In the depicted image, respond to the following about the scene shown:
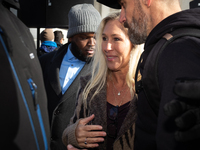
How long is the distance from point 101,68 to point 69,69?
1.93 ft

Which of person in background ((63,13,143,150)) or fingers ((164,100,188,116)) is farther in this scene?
person in background ((63,13,143,150))

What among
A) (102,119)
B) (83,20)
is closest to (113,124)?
(102,119)

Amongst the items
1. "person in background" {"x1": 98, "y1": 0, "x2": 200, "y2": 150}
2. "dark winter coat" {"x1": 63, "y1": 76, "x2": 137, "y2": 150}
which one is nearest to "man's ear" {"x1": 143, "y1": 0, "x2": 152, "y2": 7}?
"person in background" {"x1": 98, "y1": 0, "x2": 200, "y2": 150}

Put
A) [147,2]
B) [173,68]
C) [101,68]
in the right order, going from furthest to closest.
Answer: [101,68] → [147,2] → [173,68]

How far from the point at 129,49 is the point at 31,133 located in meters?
1.48

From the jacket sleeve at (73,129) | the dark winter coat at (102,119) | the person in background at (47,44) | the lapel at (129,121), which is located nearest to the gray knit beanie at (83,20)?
the dark winter coat at (102,119)

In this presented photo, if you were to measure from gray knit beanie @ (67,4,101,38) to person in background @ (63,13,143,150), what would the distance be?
0.44m

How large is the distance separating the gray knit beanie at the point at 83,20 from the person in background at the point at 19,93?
1799 mm

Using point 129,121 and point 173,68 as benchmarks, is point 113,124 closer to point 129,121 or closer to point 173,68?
point 129,121

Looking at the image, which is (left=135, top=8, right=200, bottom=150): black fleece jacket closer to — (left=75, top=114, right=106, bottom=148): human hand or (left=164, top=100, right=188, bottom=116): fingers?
(left=164, top=100, right=188, bottom=116): fingers

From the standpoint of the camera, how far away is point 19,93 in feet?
2.45

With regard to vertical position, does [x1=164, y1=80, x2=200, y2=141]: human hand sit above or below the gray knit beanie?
below

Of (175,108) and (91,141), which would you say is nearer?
(175,108)

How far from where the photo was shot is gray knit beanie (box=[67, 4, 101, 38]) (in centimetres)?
269
